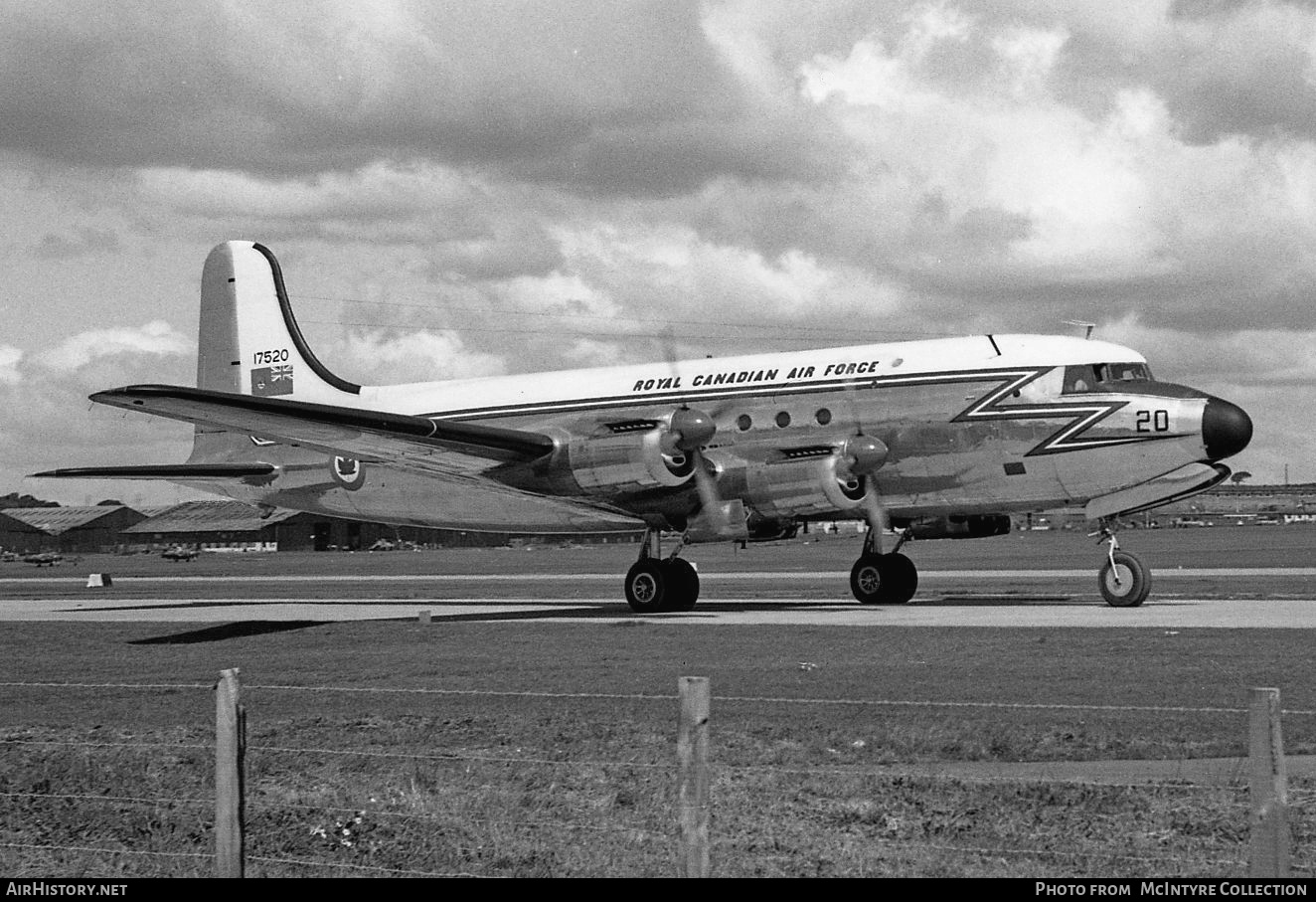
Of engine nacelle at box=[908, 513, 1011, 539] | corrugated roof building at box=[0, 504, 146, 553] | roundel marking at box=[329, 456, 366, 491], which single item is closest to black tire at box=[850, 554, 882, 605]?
engine nacelle at box=[908, 513, 1011, 539]

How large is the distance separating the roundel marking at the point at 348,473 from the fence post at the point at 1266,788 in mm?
30471

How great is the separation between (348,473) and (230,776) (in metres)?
28.1

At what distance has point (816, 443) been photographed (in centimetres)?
3006

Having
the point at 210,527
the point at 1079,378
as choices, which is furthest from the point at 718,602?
the point at 210,527

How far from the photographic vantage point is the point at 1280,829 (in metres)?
7.00

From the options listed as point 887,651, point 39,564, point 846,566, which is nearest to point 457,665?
point 887,651

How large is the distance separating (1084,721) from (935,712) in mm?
1576

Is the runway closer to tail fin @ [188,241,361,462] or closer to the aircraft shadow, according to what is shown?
the aircraft shadow

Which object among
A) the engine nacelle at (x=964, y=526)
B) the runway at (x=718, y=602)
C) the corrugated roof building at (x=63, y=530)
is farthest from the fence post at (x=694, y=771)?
the corrugated roof building at (x=63, y=530)

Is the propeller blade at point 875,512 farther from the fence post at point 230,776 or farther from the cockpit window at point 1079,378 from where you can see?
the fence post at point 230,776

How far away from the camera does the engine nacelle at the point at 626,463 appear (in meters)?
28.9

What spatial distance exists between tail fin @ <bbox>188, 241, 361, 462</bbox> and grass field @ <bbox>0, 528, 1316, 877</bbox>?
53.1 feet

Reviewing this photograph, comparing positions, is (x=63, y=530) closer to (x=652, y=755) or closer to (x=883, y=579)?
(x=883, y=579)

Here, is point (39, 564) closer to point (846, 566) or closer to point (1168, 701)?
point (846, 566)
